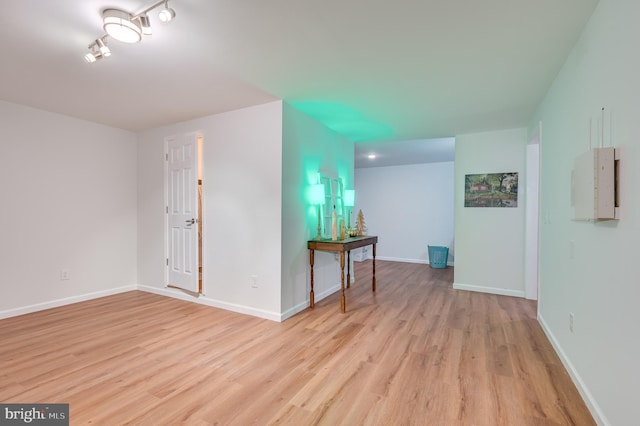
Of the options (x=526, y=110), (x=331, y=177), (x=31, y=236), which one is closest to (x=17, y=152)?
(x=31, y=236)

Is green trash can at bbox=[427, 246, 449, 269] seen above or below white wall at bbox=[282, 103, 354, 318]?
below

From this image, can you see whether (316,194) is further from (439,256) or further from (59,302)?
(439,256)

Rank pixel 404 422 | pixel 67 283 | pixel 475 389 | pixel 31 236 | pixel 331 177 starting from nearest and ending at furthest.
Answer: pixel 404 422 < pixel 475 389 < pixel 31 236 < pixel 67 283 < pixel 331 177

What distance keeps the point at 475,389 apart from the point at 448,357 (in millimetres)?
457

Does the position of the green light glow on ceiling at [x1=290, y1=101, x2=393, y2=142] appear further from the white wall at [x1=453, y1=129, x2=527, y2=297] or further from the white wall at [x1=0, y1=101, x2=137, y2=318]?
the white wall at [x1=0, y1=101, x2=137, y2=318]

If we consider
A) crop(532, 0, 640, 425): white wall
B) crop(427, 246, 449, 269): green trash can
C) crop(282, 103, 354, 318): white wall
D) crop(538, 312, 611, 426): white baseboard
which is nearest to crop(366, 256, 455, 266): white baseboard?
crop(427, 246, 449, 269): green trash can

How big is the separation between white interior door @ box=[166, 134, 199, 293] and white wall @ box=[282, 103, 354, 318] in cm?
136

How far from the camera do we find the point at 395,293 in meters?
4.50

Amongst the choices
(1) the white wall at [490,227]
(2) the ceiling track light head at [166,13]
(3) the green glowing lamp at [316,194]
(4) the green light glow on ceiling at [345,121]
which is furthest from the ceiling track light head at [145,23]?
(1) the white wall at [490,227]

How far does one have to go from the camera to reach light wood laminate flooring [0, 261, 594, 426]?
5.91 feet

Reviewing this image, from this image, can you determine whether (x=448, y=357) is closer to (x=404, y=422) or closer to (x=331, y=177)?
(x=404, y=422)

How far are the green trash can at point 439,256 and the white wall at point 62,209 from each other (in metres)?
5.80

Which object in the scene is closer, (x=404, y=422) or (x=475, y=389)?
(x=404, y=422)

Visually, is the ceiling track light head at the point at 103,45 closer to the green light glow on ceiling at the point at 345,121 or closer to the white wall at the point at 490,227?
the green light glow on ceiling at the point at 345,121
